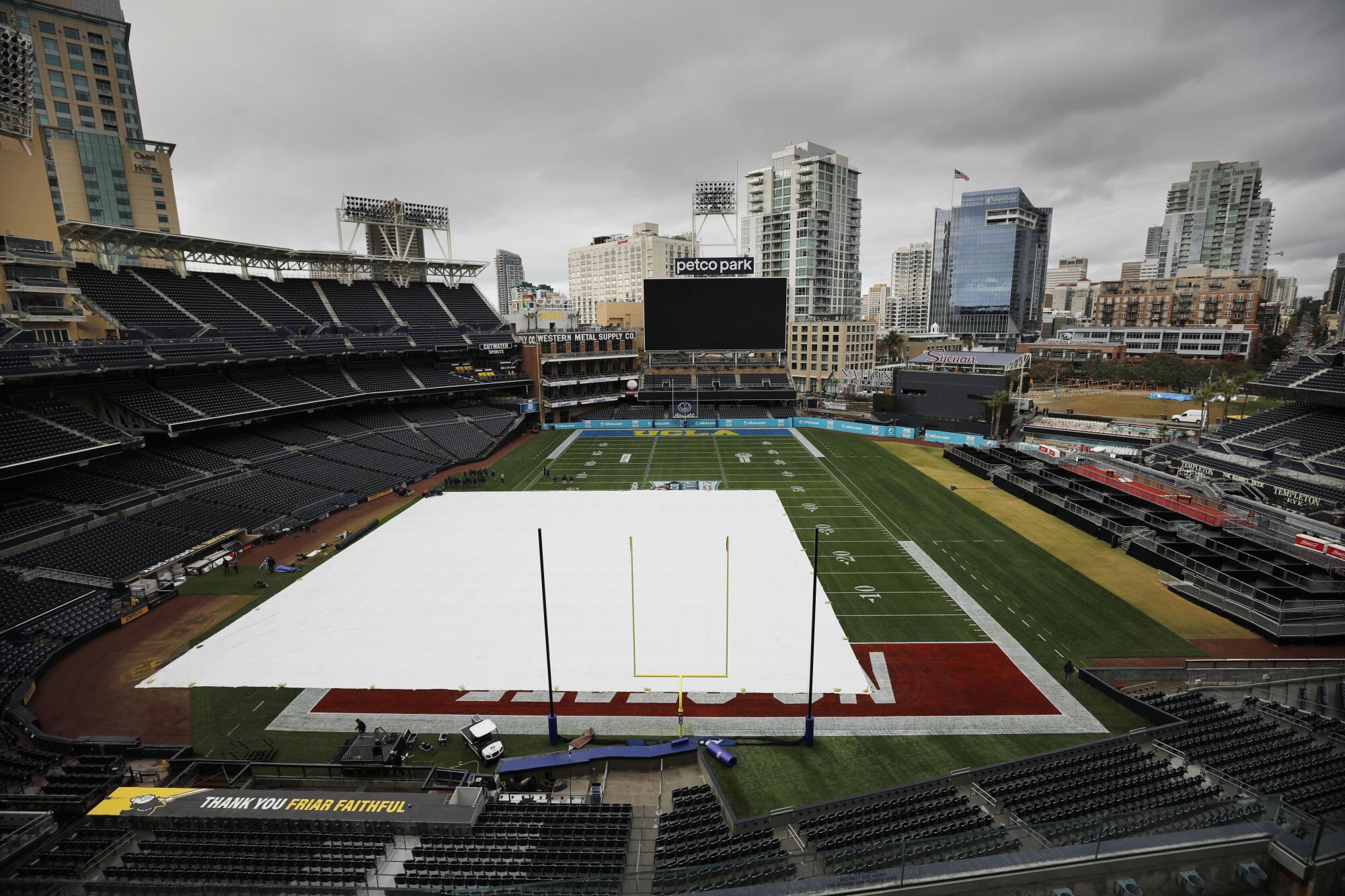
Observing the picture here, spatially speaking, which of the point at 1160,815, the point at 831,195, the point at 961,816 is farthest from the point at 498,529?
the point at 831,195

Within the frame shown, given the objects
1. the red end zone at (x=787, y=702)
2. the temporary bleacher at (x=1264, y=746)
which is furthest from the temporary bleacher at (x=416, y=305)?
the temporary bleacher at (x=1264, y=746)

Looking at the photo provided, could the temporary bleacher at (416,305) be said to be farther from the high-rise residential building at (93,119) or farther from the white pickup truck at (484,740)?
the white pickup truck at (484,740)

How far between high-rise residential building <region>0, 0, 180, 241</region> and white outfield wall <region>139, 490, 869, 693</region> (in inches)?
2729

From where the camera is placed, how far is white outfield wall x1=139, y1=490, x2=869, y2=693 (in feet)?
69.7

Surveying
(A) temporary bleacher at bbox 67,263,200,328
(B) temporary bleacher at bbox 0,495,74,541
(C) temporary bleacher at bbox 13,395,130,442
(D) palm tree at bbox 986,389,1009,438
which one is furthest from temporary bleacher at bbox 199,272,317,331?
(D) palm tree at bbox 986,389,1009,438

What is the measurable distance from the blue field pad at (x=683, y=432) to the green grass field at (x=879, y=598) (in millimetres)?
9383

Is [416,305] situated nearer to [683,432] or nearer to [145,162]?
[683,432]

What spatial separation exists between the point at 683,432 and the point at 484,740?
53.9 m

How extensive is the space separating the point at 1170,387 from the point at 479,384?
10441 centimetres

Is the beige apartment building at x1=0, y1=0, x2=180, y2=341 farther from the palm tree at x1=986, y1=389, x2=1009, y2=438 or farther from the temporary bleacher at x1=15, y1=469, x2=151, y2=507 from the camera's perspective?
the palm tree at x1=986, y1=389, x2=1009, y2=438

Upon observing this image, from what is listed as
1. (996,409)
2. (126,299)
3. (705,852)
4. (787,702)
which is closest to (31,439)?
(126,299)

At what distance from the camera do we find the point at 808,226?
12512 cm

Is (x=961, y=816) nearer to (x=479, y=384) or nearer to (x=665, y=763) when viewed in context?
(x=665, y=763)

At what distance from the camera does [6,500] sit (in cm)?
2986
